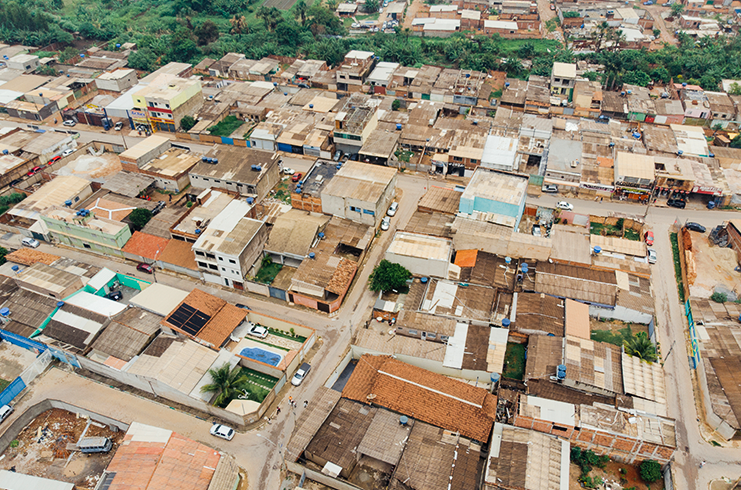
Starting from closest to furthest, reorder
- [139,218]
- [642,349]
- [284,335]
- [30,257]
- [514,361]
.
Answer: [642,349], [514,361], [284,335], [30,257], [139,218]

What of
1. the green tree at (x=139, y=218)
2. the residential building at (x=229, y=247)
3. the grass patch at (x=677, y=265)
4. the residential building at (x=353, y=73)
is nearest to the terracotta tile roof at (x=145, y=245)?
the green tree at (x=139, y=218)

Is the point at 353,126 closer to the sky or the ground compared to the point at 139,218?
closer to the sky

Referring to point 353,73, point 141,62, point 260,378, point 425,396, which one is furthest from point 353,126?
point 141,62

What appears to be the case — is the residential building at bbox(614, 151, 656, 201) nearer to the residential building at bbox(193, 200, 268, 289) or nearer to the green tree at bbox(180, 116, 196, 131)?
the residential building at bbox(193, 200, 268, 289)

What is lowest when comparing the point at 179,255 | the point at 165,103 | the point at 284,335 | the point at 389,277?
the point at 284,335

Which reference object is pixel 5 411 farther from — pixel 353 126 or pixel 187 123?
pixel 353 126

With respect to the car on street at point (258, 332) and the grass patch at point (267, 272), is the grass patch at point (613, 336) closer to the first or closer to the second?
the car on street at point (258, 332)

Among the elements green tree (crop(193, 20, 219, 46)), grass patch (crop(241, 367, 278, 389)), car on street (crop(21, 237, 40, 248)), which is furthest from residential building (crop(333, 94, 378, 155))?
green tree (crop(193, 20, 219, 46))
